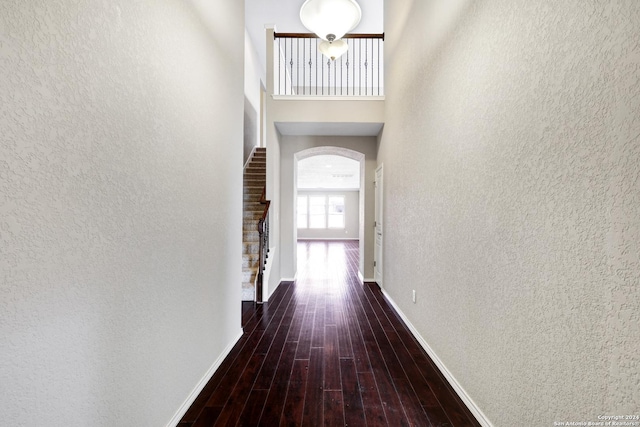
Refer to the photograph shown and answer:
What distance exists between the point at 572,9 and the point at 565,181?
2.10 feet

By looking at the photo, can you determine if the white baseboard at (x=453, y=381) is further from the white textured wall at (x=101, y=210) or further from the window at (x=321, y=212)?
the window at (x=321, y=212)

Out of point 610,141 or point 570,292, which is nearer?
point 610,141

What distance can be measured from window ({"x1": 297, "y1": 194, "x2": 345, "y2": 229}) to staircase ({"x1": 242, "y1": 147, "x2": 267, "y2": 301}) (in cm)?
687

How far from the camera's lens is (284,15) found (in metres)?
5.59

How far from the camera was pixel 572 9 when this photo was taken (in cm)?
104

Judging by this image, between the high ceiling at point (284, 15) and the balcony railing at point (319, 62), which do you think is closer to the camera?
the balcony railing at point (319, 62)

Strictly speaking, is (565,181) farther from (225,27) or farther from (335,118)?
(335,118)

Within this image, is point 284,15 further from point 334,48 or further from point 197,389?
point 197,389

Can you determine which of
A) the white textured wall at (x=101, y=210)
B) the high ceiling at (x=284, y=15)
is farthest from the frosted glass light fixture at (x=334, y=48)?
the high ceiling at (x=284, y=15)

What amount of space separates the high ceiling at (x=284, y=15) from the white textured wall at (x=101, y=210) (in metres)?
4.24


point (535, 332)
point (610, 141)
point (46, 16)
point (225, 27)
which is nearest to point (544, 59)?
point (610, 141)

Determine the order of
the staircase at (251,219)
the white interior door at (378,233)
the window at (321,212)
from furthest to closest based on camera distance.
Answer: the window at (321,212), the white interior door at (378,233), the staircase at (251,219)

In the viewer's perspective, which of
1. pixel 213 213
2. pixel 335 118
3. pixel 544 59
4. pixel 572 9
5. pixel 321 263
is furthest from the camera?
pixel 321 263

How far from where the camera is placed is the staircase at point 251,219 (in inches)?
160
